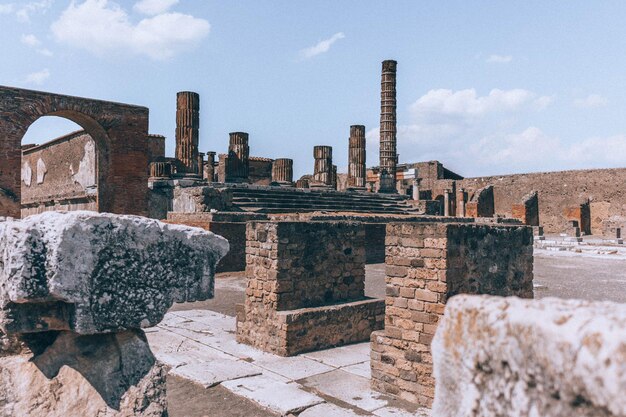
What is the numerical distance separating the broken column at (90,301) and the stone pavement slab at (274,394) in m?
2.18

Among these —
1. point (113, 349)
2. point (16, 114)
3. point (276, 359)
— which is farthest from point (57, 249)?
point (16, 114)

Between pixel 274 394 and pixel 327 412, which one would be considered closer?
pixel 327 412

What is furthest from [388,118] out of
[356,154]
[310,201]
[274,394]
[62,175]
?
[274,394]

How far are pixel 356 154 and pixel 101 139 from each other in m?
11.6

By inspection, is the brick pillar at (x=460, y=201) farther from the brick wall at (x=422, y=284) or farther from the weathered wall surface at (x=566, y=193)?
the brick wall at (x=422, y=284)

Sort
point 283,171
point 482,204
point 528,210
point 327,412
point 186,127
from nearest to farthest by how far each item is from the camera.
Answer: point 327,412 → point 186,127 → point 283,171 → point 528,210 → point 482,204

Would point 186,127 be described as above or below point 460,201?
above

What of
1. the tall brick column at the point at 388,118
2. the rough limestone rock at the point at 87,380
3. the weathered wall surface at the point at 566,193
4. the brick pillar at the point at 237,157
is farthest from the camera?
the weathered wall surface at the point at 566,193

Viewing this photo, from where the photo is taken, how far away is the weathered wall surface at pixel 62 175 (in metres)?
18.6

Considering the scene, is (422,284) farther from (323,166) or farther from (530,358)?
(323,166)

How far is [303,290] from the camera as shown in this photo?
6012mm

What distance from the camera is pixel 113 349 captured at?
2027 millimetres

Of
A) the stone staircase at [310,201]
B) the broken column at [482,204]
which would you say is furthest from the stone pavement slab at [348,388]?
the broken column at [482,204]

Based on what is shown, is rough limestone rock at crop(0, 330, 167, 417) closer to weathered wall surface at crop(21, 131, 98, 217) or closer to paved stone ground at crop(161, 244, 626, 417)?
paved stone ground at crop(161, 244, 626, 417)
